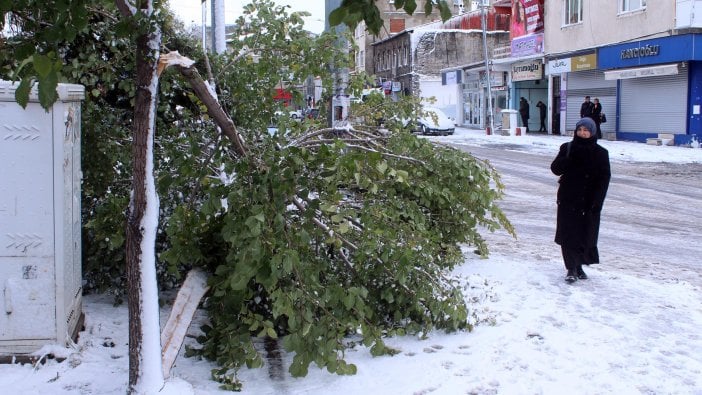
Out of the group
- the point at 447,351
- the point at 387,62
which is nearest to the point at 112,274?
the point at 447,351

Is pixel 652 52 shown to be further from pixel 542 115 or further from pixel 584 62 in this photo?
pixel 542 115

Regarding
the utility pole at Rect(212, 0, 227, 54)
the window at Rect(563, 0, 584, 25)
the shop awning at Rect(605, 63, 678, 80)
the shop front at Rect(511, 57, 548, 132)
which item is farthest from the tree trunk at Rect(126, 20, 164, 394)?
the shop front at Rect(511, 57, 548, 132)

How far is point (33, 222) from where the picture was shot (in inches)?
170

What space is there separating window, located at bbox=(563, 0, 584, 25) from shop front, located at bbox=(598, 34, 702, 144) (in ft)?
11.0

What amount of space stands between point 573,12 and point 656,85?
7.26 m

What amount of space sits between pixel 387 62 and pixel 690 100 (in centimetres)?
3839

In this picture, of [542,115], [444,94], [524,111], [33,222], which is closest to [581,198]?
[33,222]

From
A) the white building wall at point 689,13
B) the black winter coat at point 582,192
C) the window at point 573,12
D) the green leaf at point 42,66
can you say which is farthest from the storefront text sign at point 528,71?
the green leaf at point 42,66

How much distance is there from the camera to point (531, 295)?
621 centimetres

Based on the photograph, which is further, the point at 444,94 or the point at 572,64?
the point at 444,94

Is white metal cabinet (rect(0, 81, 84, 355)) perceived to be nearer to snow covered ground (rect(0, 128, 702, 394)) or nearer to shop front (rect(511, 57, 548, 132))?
snow covered ground (rect(0, 128, 702, 394))

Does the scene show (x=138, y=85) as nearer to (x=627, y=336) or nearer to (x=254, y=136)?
(x=254, y=136)

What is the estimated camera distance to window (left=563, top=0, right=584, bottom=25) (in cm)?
3419

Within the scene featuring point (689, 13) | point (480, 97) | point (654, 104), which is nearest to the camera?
point (689, 13)
